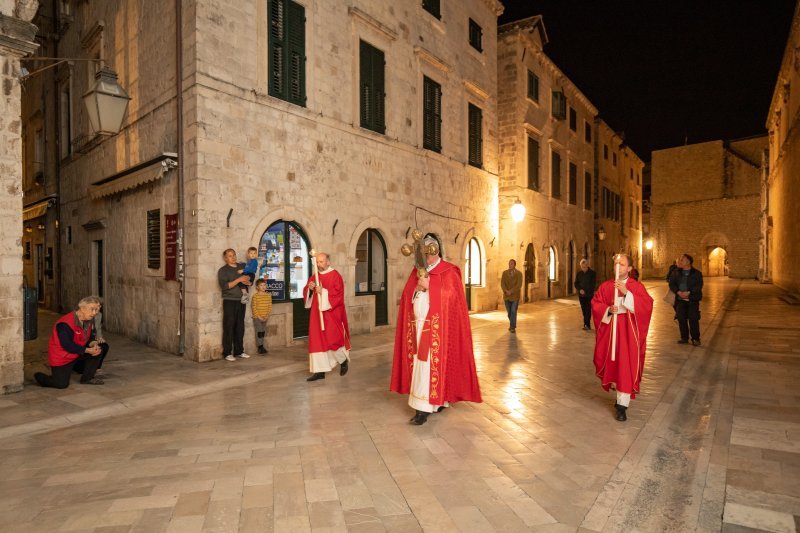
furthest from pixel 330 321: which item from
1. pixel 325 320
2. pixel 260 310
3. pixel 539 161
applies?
pixel 539 161

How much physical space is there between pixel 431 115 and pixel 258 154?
639cm

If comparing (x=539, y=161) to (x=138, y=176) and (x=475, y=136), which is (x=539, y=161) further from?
(x=138, y=176)

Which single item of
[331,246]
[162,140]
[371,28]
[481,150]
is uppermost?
[371,28]

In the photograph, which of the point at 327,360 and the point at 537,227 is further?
the point at 537,227

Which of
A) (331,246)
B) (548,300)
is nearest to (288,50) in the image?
(331,246)

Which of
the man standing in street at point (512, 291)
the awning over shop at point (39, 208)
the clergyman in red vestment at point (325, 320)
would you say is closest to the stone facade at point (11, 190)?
the clergyman in red vestment at point (325, 320)

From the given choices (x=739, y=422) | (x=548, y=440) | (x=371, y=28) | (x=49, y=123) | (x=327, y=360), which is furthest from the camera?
(x=49, y=123)

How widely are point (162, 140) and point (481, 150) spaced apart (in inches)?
404

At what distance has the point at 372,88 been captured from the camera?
12062mm

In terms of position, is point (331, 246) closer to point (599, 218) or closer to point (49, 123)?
point (49, 123)

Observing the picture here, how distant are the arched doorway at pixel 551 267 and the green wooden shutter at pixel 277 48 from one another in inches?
596

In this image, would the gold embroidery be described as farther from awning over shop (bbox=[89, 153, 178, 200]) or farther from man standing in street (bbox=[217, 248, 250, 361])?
awning over shop (bbox=[89, 153, 178, 200])

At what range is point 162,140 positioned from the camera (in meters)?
9.69

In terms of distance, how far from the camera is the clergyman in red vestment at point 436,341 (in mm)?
5309
